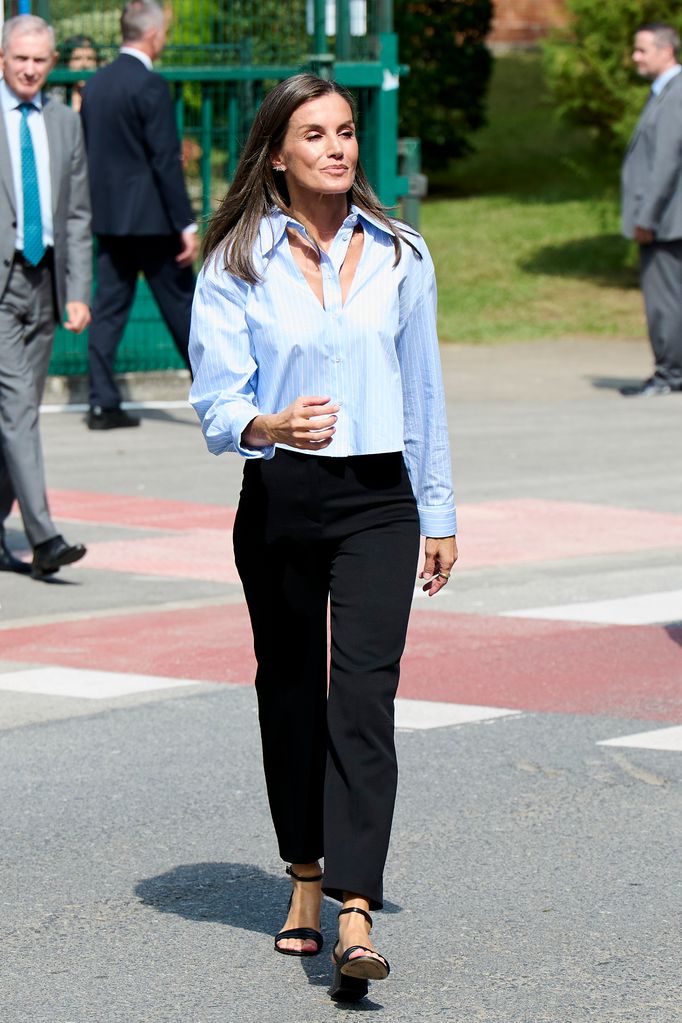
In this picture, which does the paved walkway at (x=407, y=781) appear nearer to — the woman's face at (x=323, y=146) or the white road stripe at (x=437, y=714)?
the white road stripe at (x=437, y=714)

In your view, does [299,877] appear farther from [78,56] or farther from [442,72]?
[442,72]

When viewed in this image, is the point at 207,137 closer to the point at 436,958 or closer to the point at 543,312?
the point at 543,312

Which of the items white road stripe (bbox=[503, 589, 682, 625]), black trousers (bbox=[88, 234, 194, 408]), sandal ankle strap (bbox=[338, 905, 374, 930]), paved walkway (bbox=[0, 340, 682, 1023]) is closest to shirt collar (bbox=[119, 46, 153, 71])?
black trousers (bbox=[88, 234, 194, 408])

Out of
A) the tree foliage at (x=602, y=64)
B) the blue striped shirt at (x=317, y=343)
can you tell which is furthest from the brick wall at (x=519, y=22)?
the blue striped shirt at (x=317, y=343)

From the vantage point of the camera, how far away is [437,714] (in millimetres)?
6633

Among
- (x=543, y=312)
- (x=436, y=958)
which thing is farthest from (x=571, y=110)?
(x=436, y=958)

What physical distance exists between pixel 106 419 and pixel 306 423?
9.99 meters

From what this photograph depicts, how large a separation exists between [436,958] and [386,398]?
3.84 ft

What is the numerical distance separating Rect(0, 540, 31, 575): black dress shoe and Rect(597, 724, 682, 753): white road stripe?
3.68 metres

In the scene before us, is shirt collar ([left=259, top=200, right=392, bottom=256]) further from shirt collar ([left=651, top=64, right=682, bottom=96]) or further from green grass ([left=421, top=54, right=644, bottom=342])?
green grass ([left=421, top=54, right=644, bottom=342])

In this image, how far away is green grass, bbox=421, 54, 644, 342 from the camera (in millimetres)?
22422

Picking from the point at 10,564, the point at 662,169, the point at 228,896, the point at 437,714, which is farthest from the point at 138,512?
the point at 662,169

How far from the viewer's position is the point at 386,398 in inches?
169

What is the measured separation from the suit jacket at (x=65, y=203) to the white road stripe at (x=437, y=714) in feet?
9.22
